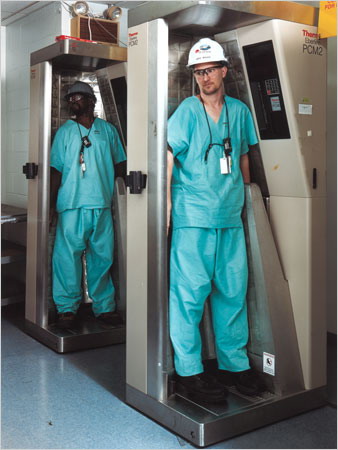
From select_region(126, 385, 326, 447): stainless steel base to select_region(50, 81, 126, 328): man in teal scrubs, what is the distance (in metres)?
1.27

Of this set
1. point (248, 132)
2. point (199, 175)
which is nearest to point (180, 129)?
point (199, 175)

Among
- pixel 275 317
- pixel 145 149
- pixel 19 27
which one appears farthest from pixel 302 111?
pixel 19 27

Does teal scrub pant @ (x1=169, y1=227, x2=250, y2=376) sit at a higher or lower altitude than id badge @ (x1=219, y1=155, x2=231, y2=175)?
lower

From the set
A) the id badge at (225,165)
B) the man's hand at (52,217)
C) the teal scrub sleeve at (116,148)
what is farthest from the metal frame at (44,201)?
the id badge at (225,165)

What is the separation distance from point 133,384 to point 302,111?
154 centimetres

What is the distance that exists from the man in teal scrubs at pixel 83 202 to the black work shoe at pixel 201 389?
1.31 metres

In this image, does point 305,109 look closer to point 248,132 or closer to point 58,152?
point 248,132

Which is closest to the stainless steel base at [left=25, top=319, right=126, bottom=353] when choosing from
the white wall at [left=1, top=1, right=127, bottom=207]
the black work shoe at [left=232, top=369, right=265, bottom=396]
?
the black work shoe at [left=232, top=369, right=265, bottom=396]

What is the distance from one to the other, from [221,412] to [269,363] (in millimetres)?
360

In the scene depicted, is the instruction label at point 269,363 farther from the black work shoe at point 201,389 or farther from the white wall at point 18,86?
the white wall at point 18,86

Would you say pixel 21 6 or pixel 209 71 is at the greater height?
pixel 21 6

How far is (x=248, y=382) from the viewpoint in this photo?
284 centimetres

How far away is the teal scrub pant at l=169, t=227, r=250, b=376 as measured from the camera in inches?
109

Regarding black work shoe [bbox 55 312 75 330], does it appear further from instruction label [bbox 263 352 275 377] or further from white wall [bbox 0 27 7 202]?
white wall [bbox 0 27 7 202]
